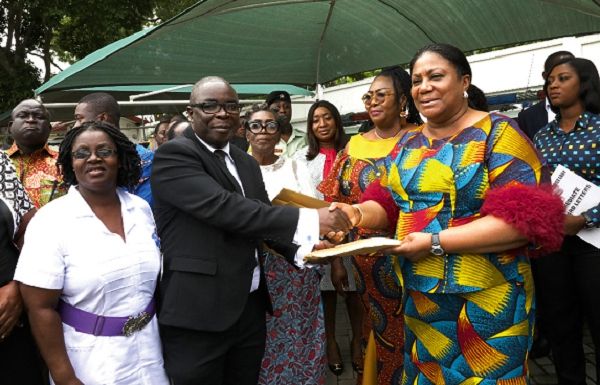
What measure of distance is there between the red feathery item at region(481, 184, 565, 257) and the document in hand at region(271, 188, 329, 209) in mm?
946

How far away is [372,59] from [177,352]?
4.89m

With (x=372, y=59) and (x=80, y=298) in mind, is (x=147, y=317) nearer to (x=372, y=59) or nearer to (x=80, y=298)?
(x=80, y=298)

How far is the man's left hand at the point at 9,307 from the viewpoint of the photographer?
77.0 inches

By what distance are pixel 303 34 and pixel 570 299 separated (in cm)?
384

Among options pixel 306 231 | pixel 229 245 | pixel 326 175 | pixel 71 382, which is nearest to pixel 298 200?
pixel 306 231

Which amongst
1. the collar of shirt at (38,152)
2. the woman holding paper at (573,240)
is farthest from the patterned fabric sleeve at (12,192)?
the woman holding paper at (573,240)

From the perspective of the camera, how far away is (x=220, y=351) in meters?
2.25

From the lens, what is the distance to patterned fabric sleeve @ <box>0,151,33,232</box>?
223cm

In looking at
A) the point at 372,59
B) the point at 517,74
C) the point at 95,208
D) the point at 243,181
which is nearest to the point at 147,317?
the point at 95,208

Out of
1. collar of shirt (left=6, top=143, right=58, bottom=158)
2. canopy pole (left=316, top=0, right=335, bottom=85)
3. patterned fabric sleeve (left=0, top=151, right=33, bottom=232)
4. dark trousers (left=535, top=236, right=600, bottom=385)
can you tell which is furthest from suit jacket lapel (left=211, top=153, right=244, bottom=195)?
canopy pole (left=316, top=0, right=335, bottom=85)

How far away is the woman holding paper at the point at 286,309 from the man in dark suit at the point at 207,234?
3.34 ft

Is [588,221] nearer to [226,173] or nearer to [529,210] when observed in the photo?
[529,210]

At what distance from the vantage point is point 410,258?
209 cm

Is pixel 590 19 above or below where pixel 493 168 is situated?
above
